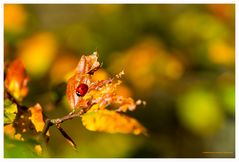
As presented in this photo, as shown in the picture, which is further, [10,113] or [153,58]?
[153,58]

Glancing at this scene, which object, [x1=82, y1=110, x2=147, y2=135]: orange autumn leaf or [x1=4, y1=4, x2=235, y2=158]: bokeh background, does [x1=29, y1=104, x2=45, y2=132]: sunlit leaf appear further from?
[x1=4, y1=4, x2=235, y2=158]: bokeh background

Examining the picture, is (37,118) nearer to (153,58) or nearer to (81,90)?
(81,90)

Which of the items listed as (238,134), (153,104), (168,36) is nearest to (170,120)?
(153,104)

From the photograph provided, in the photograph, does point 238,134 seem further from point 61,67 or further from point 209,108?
point 61,67

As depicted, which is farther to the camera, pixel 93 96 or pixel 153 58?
pixel 153 58

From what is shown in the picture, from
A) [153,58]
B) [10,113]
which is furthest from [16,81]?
[153,58]

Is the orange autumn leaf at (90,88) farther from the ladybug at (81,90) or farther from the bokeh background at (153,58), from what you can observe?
the bokeh background at (153,58)

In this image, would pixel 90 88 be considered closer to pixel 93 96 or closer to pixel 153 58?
pixel 93 96
